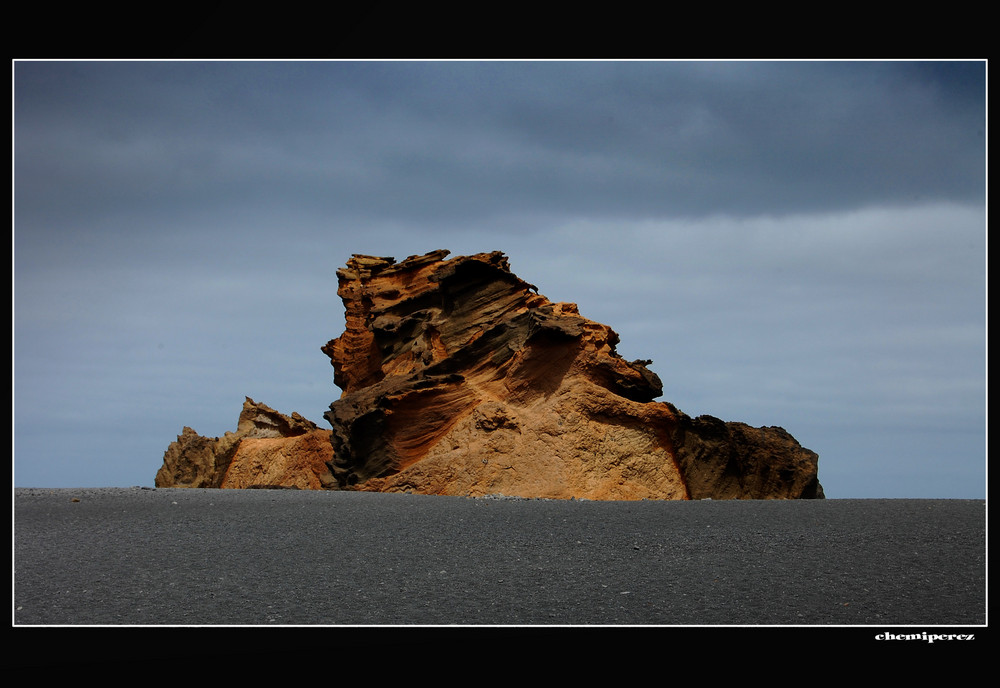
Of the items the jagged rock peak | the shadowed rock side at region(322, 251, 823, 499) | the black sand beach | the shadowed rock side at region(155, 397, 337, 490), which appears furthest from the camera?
the jagged rock peak

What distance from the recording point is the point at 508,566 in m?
8.17

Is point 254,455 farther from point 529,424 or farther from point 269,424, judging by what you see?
point 529,424

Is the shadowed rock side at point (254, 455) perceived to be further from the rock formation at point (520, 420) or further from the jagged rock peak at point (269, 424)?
the rock formation at point (520, 420)

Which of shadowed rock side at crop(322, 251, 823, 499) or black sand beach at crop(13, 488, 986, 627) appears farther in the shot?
shadowed rock side at crop(322, 251, 823, 499)

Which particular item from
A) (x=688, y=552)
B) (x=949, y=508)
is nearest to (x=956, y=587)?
(x=688, y=552)

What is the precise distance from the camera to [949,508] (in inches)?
453

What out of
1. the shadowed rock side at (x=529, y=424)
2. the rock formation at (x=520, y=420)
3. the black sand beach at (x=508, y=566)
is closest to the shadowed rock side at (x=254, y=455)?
the rock formation at (x=520, y=420)

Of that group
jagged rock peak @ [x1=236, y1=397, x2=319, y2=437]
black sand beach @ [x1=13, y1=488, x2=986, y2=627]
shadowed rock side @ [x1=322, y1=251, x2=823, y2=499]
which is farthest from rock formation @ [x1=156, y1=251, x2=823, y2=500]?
jagged rock peak @ [x1=236, y1=397, x2=319, y2=437]

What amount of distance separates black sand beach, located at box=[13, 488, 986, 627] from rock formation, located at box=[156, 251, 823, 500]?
4.20 metres

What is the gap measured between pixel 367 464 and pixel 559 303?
5089 mm

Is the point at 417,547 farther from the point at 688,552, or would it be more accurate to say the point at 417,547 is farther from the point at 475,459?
the point at 475,459

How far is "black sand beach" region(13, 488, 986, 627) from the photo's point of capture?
6.98 metres

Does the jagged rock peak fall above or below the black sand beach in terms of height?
above

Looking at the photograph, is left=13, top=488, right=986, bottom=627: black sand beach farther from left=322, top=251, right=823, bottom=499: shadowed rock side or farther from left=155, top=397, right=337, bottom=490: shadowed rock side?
left=155, top=397, right=337, bottom=490: shadowed rock side
